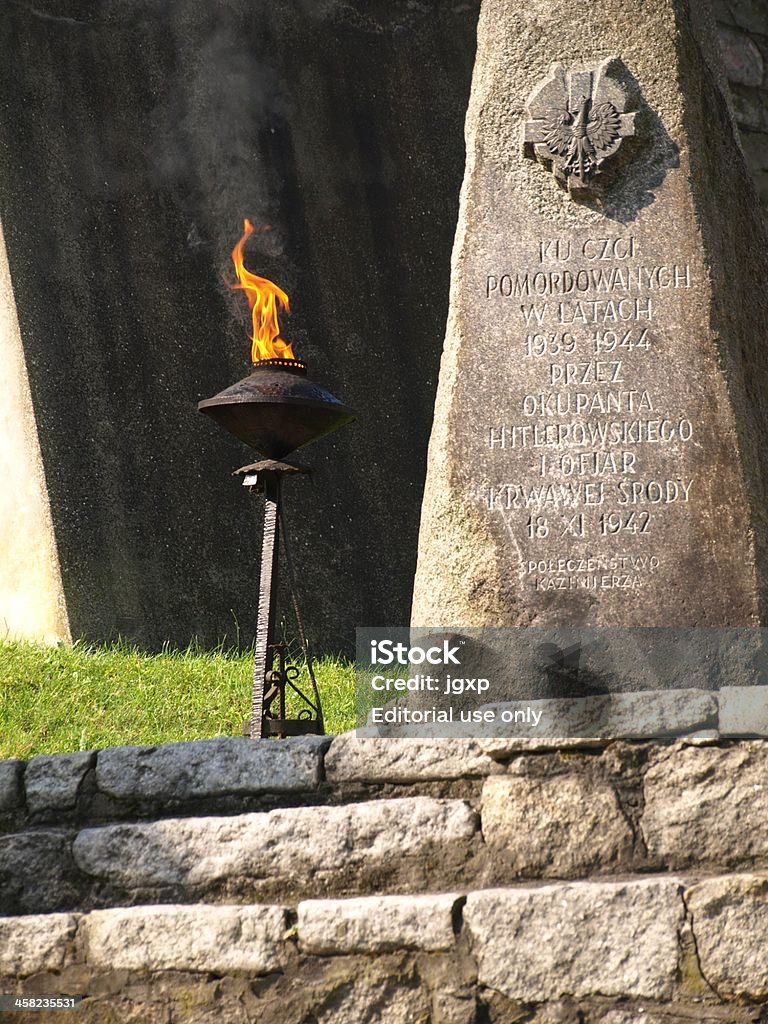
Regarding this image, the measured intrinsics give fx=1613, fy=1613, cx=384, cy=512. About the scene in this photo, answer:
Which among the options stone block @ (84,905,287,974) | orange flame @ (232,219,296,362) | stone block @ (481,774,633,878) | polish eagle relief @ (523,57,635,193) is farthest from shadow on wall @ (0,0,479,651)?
stone block @ (481,774,633,878)

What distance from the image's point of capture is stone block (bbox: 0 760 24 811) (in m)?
4.30

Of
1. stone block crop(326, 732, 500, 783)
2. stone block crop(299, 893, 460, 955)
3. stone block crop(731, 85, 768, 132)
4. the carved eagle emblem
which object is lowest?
stone block crop(299, 893, 460, 955)

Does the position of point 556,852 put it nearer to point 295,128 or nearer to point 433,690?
point 433,690

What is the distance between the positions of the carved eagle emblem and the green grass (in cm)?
207

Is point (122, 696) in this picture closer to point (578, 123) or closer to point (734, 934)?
point (578, 123)

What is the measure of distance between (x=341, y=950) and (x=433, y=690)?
90 cm

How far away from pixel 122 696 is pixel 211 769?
1942mm

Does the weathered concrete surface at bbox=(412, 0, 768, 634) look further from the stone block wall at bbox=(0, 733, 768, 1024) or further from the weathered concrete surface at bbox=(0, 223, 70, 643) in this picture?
the weathered concrete surface at bbox=(0, 223, 70, 643)

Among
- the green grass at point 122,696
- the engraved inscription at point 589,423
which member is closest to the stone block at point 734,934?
the engraved inscription at point 589,423

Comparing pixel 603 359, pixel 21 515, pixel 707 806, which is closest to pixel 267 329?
pixel 603 359

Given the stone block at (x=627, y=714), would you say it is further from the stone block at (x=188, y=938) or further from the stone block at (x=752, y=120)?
the stone block at (x=752, y=120)

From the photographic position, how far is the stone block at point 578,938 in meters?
3.60

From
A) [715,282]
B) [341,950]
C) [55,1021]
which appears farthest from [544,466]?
[55,1021]

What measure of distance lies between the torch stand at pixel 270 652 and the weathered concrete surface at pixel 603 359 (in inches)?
17.2
